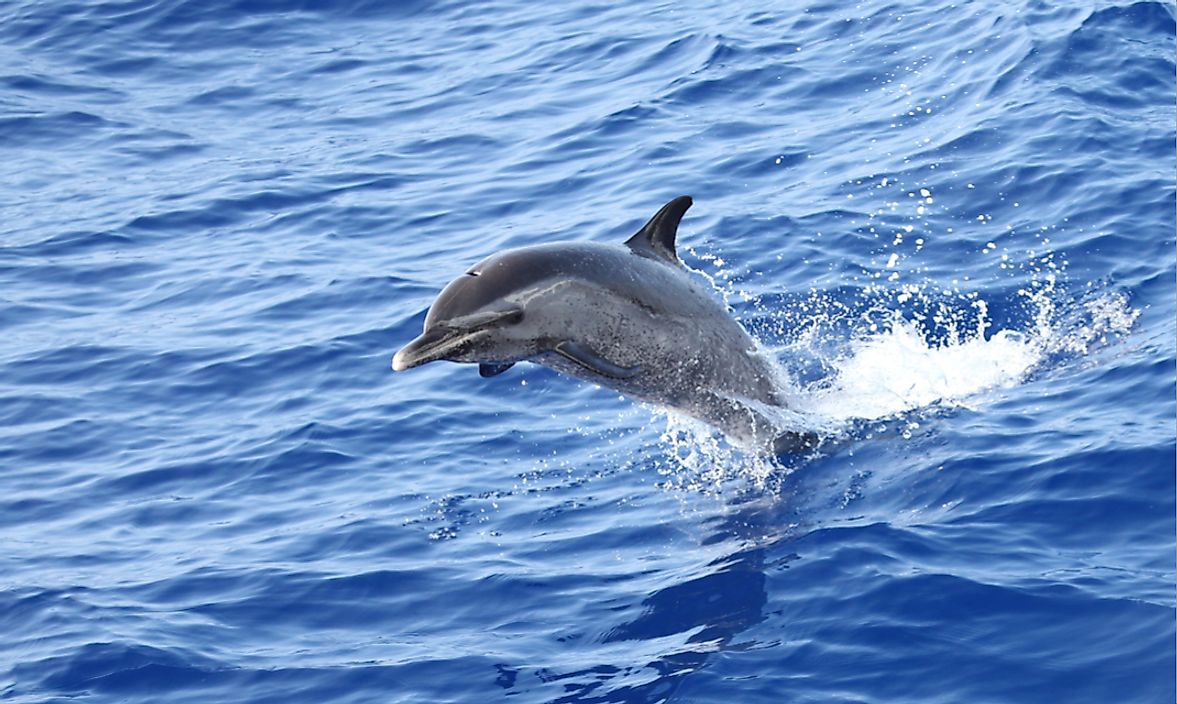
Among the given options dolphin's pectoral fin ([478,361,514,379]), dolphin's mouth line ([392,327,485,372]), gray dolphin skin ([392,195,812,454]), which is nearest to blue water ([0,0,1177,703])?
gray dolphin skin ([392,195,812,454])

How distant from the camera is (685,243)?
15016 mm

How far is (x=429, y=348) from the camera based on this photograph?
9.09m

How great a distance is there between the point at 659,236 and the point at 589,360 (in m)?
1.17

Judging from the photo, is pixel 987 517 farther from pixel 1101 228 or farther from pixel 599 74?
pixel 599 74

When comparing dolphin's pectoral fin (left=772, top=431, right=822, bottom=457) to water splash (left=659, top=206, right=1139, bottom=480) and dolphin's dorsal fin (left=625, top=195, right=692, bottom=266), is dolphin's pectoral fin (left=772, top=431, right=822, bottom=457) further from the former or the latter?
dolphin's dorsal fin (left=625, top=195, right=692, bottom=266)

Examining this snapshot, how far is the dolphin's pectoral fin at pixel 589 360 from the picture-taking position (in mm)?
9523

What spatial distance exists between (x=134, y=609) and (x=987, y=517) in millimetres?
5169

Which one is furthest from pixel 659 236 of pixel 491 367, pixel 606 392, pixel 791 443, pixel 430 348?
pixel 606 392

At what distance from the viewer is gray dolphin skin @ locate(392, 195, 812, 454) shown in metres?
9.30

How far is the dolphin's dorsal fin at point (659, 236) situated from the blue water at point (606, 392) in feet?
5.57

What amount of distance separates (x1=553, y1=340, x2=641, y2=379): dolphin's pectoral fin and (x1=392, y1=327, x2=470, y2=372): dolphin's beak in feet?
2.16

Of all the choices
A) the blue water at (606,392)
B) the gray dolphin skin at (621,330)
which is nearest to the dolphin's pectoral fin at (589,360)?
the gray dolphin skin at (621,330)

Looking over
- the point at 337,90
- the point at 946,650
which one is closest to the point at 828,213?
the point at 946,650

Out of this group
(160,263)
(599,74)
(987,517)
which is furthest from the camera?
(599,74)
